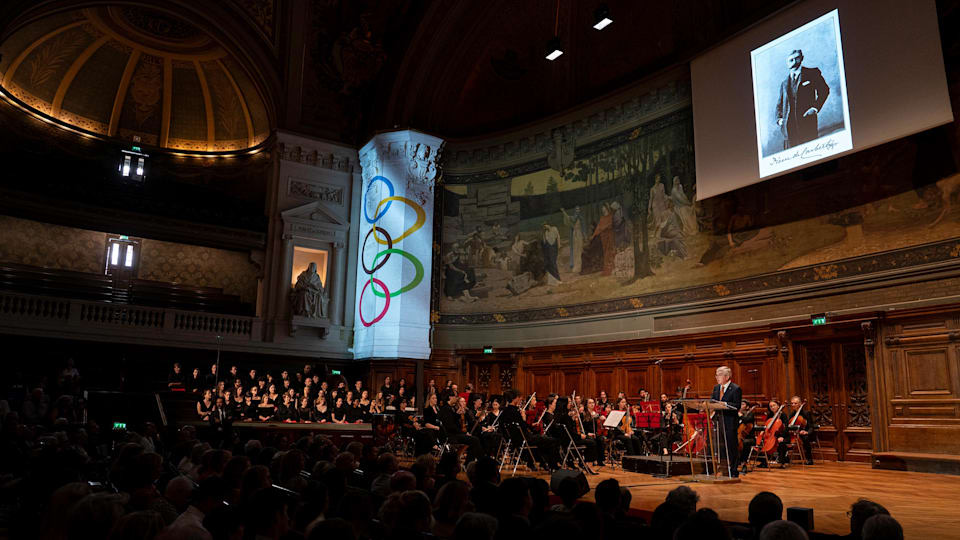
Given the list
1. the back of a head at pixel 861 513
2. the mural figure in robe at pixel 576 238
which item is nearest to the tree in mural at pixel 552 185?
the mural figure in robe at pixel 576 238

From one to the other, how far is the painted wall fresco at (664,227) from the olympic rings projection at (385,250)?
1.02 meters

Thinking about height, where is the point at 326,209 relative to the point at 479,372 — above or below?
above

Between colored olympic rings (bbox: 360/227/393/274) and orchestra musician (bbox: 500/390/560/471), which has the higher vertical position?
colored olympic rings (bbox: 360/227/393/274)

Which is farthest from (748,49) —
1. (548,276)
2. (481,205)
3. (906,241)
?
(481,205)

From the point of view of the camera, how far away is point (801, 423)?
1205 centimetres

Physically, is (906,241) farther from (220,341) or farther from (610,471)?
(220,341)

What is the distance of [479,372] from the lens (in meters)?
19.3

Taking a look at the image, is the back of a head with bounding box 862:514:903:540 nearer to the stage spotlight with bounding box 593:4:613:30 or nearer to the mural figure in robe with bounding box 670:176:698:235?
the stage spotlight with bounding box 593:4:613:30

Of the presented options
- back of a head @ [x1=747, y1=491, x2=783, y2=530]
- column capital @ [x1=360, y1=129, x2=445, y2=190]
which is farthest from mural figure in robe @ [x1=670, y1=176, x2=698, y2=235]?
back of a head @ [x1=747, y1=491, x2=783, y2=530]

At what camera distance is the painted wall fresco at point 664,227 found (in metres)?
11.3

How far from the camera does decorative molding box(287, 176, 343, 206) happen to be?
20.3m

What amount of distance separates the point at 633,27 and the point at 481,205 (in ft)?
22.0

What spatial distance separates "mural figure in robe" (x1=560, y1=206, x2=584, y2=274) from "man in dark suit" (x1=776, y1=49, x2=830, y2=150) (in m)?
5.94

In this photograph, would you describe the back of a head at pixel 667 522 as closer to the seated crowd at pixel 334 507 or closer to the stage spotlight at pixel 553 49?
the seated crowd at pixel 334 507
